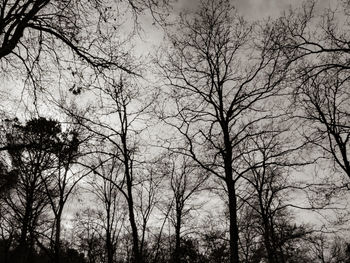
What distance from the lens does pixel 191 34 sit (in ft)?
38.1

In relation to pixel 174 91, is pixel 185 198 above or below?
below

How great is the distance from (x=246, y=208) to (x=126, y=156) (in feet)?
42.9

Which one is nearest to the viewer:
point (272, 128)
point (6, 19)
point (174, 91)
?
point (6, 19)

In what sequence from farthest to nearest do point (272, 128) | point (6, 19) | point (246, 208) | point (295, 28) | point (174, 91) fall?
1. point (246, 208)
2. point (174, 91)
3. point (272, 128)
4. point (295, 28)
5. point (6, 19)

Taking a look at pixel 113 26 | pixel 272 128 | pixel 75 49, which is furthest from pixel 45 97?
pixel 272 128

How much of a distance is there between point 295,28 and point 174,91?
17.5ft

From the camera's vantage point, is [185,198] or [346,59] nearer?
[346,59]

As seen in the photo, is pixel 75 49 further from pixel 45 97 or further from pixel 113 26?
pixel 45 97

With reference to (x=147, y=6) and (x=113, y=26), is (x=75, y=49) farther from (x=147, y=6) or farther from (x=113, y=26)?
(x=147, y=6)

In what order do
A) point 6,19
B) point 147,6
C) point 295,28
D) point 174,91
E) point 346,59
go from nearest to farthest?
1. point 6,19
2. point 147,6
3. point 346,59
4. point 295,28
5. point 174,91

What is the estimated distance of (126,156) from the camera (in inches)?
488

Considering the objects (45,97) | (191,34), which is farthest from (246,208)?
(45,97)

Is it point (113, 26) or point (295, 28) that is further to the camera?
point (295, 28)

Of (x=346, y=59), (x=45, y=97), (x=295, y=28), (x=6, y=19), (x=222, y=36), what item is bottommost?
(x=45, y=97)
